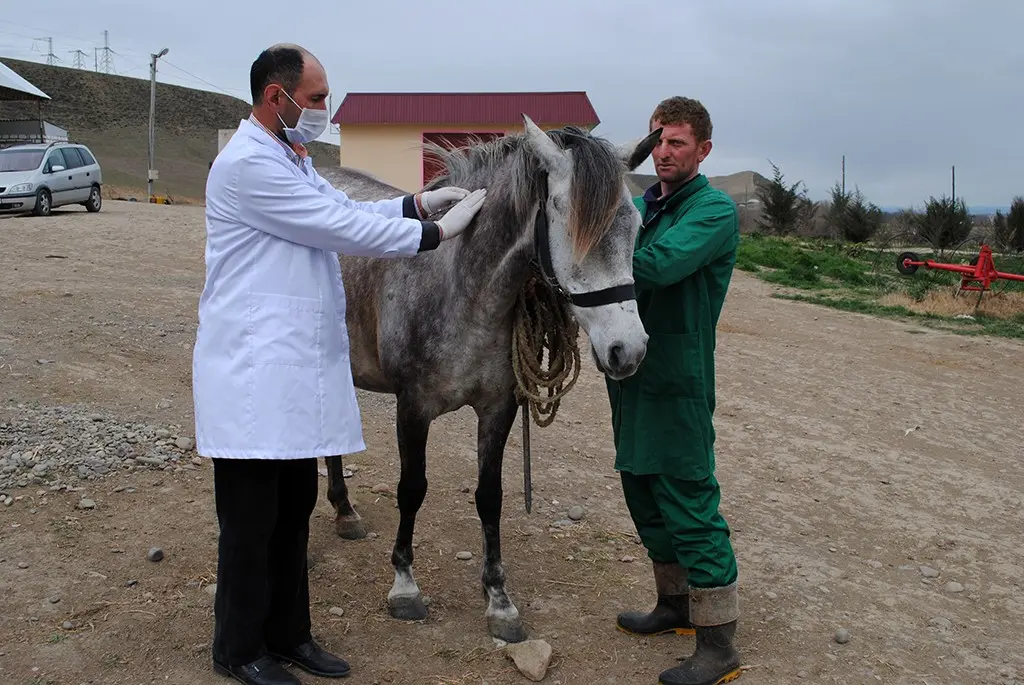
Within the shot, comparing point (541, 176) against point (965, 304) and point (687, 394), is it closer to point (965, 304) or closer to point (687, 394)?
point (687, 394)

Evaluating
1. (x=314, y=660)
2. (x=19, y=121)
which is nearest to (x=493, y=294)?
(x=314, y=660)

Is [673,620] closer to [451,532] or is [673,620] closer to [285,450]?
[451,532]

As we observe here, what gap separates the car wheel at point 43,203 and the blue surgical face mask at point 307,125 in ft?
49.9

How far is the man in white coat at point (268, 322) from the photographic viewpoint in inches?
102

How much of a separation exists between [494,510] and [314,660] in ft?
3.13

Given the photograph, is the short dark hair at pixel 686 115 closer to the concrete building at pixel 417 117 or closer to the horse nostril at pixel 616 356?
the horse nostril at pixel 616 356

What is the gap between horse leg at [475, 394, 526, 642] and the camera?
11.3 ft

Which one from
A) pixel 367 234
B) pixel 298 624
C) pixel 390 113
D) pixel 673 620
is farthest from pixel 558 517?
pixel 390 113

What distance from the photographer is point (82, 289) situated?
8641 millimetres

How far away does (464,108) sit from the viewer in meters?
20.6

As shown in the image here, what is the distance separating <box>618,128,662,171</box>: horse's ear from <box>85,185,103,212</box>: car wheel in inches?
648

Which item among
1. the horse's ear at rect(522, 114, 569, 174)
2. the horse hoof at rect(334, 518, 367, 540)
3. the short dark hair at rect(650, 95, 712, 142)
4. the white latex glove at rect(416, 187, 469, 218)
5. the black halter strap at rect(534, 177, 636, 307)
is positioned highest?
the short dark hair at rect(650, 95, 712, 142)

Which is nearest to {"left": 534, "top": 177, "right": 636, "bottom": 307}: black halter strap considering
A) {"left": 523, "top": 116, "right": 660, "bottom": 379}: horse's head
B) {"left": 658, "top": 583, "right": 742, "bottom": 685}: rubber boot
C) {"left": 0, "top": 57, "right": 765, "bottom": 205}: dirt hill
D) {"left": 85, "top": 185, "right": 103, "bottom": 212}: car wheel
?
Answer: {"left": 523, "top": 116, "right": 660, "bottom": 379}: horse's head

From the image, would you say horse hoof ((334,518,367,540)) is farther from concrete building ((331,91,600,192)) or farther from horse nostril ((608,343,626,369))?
concrete building ((331,91,600,192))
